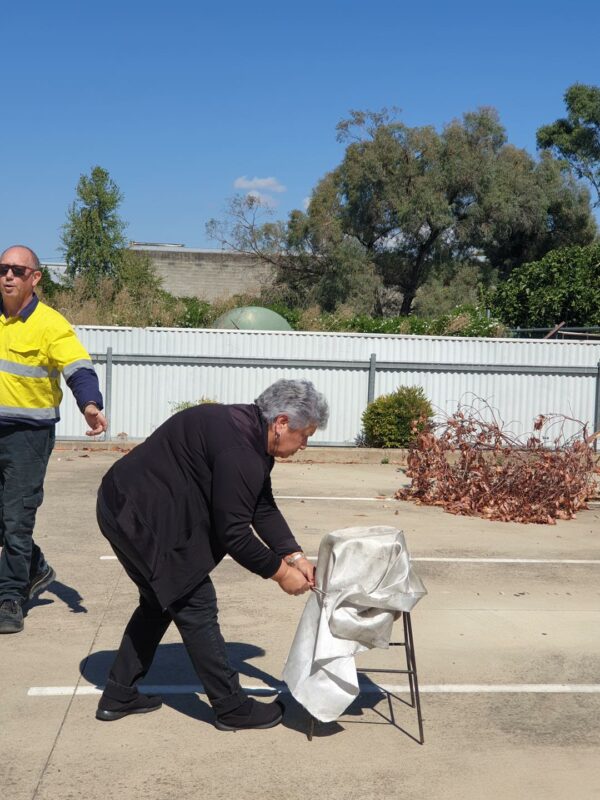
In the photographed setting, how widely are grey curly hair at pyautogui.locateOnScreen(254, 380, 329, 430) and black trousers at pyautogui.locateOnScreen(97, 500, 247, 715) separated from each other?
77 cm

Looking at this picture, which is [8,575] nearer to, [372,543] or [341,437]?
[372,543]

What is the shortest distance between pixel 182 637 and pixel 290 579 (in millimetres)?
542

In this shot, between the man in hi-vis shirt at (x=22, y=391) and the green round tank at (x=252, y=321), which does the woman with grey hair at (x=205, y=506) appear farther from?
the green round tank at (x=252, y=321)

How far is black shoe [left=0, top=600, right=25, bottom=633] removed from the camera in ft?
18.5

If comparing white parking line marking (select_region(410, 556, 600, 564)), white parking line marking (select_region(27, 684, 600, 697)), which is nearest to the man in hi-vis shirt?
white parking line marking (select_region(27, 684, 600, 697))

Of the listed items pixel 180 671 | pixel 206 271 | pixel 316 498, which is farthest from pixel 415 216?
pixel 180 671


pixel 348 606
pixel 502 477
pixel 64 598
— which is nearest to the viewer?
pixel 348 606

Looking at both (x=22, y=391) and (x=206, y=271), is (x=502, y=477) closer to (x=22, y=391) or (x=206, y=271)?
(x=22, y=391)

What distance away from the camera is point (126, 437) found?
17.7m

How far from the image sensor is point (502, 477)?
1070cm

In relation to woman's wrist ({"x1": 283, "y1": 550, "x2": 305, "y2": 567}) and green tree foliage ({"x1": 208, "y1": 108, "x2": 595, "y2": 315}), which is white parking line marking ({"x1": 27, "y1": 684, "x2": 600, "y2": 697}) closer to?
woman's wrist ({"x1": 283, "y1": 550, "x2": 305, "y2": 567})

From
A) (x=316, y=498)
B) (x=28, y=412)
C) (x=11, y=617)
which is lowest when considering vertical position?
(x=316, y=498)

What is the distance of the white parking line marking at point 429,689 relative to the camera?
4.82m

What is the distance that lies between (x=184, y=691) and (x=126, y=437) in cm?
1306
